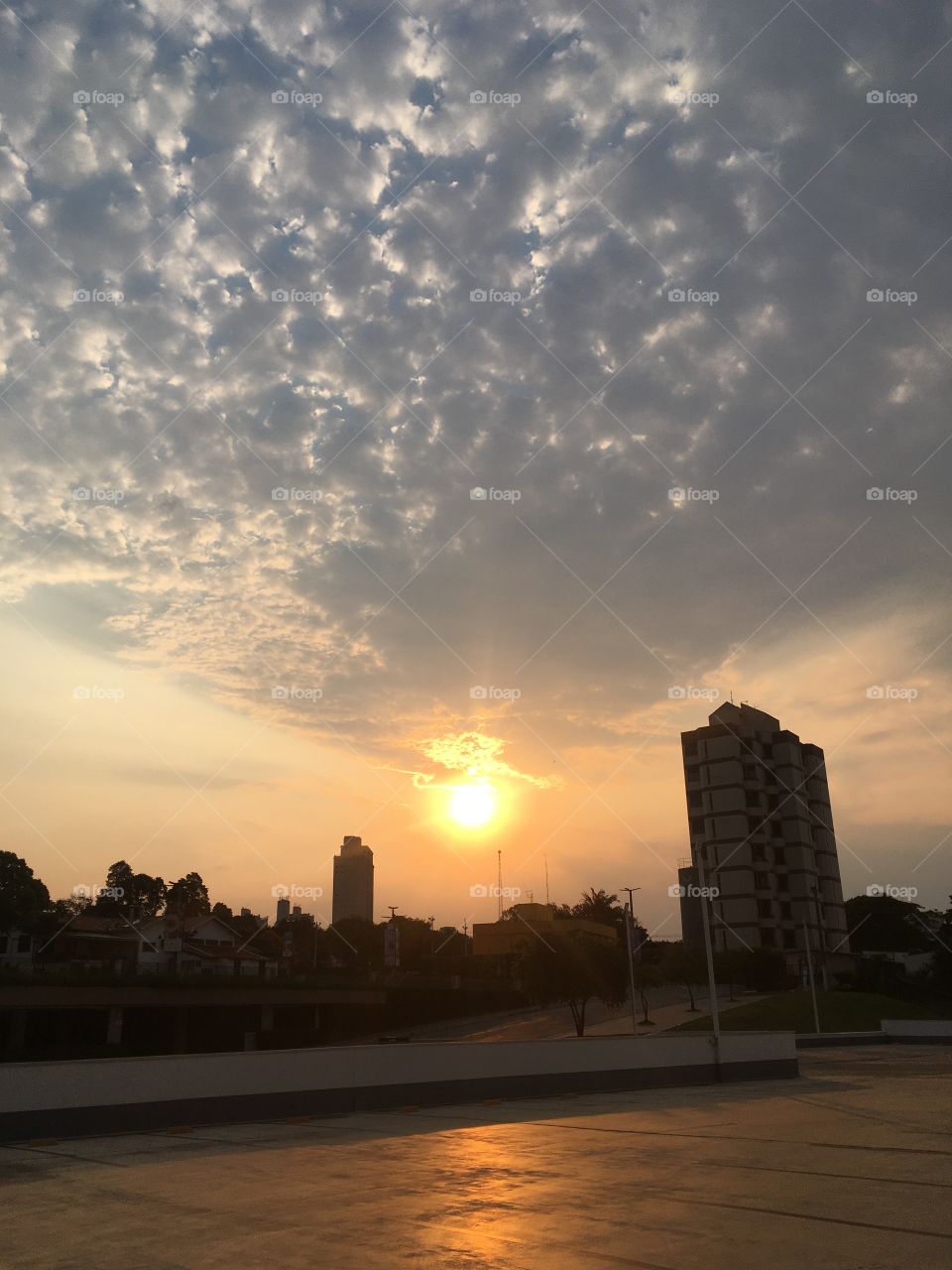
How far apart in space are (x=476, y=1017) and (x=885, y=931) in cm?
7738

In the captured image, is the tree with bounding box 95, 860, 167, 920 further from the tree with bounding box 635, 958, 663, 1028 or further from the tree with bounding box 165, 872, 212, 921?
the tree with bounding box 635, 958, 663, 1028

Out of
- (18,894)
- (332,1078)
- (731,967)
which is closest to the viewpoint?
(332,1078)

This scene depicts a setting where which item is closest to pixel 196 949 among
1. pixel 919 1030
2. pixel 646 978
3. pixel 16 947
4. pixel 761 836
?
pixel 16 947

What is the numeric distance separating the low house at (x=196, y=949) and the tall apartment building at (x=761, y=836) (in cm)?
4943

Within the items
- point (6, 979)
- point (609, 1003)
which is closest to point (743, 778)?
point (609, 1003)

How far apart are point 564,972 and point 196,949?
53.0 meters

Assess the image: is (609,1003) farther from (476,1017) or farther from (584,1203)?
(584,1203)

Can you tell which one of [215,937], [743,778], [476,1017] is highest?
[743,778]

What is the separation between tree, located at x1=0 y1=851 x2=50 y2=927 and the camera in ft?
273

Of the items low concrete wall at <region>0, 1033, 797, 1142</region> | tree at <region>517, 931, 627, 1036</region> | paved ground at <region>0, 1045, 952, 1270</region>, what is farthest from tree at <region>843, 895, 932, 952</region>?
paved ground at <region>0, 1045, 952, 1270</region>

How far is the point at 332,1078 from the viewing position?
17.9 m

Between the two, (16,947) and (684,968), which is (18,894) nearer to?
(16,947)

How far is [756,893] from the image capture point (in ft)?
341

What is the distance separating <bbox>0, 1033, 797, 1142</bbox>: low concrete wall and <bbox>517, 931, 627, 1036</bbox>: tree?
35871 millimetres
